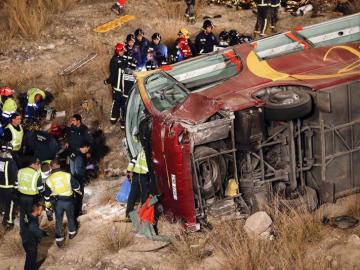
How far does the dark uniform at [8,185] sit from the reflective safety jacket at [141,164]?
1.91 m

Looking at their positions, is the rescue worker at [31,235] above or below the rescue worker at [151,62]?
below

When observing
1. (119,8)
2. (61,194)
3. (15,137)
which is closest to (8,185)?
(61,194)

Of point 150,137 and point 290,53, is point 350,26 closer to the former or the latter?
point 290,53

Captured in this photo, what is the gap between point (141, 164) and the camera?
927 centimetres

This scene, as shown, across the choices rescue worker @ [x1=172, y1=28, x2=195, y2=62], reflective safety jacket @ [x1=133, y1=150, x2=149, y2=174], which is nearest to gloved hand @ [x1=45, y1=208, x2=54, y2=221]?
reflective safety jacket @ [x1=133, y1=150, x2=149, y2=174]

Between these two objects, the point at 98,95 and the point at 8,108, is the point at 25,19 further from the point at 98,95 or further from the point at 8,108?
the point at 8,108

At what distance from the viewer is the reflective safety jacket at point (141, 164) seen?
9.25 meters

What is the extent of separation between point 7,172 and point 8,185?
217mm

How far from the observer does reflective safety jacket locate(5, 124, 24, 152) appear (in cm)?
1095

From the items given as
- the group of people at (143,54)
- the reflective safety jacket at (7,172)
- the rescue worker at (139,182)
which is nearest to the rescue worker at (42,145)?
the reflective safety jacket at (7,172)

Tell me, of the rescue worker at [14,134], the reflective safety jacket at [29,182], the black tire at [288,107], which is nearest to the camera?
the black tire at [288,107]

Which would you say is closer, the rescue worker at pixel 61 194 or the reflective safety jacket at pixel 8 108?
the rescue worker at pixel 61 194

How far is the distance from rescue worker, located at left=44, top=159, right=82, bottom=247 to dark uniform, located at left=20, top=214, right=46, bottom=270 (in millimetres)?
381

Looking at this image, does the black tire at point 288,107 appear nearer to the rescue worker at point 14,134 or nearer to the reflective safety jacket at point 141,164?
the reflective safety jacket at point 141,164
